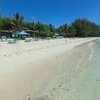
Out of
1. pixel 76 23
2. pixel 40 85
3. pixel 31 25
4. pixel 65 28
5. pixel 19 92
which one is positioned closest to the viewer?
pixel 19 92

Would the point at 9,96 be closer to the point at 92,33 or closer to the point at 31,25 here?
the point at 31,25

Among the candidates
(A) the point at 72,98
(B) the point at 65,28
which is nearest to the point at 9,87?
(A) the point at 72,98

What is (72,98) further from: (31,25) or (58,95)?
(31,25)

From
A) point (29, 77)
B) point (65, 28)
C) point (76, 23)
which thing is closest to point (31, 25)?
point (65, 28)

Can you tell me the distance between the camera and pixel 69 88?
723 centimetres

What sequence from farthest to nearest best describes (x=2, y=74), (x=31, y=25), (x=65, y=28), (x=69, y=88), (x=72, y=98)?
1. (x=65, y=28)
2. (x=31, y=25)
3. (x=2, y=74)
4. (x=69, y=88)
5. (x=72, y=98)

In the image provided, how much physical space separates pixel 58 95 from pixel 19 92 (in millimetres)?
1259

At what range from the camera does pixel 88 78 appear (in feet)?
29.5

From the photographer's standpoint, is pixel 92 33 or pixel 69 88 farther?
pixel 92 33

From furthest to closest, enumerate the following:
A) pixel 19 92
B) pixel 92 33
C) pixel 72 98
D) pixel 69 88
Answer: pixel 92 33 → pixel 69 88 → pixel 19 92 → pixel 72 98

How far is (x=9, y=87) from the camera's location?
712 centimetres

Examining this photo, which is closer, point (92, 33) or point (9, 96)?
point (9, 96)

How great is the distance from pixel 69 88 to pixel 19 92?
67.3 inches

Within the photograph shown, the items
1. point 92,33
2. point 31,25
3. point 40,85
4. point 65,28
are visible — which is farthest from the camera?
point 92,33
